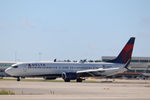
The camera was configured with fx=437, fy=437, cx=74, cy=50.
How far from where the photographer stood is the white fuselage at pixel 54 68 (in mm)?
78062

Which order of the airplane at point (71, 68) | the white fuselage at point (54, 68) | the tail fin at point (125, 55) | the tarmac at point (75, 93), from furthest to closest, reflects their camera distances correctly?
1. the tail fin at point (125, 55)
2. the airplane at point (71, 68)
3. the white fuselage at point (54, 68)
4. the tarmac at point (75, 93)

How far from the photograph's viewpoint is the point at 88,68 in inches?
3221

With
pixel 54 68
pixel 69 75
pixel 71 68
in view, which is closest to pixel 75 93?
pixel 54 68

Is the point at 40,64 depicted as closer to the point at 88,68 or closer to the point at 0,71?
the point at 88,68

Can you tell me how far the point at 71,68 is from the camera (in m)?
80.5

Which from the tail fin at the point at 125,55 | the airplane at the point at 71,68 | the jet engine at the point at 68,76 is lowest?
the jet engine at the point at 68,76

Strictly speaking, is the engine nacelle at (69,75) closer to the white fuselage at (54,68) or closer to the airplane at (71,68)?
the airplane at (71,68)

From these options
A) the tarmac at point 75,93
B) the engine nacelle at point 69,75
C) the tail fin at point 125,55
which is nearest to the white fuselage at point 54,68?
the engine nacelle at point 69,75

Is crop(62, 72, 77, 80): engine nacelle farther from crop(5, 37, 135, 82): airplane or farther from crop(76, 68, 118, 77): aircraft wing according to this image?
crop(76, 68, 118, 77): aircraft wing

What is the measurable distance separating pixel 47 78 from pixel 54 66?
4.82 metres

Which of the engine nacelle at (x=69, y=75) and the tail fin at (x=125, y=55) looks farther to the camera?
the tail fin at (x=125, y=55)

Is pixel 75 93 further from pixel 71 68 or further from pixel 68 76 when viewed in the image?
pixel 71 68

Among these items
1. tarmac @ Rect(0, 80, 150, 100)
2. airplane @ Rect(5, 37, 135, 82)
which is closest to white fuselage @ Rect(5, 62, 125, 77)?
airplane @ Rect(5, 37, 135, 82)

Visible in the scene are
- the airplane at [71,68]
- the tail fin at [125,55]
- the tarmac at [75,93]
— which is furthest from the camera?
the tail fin at [125,55]
